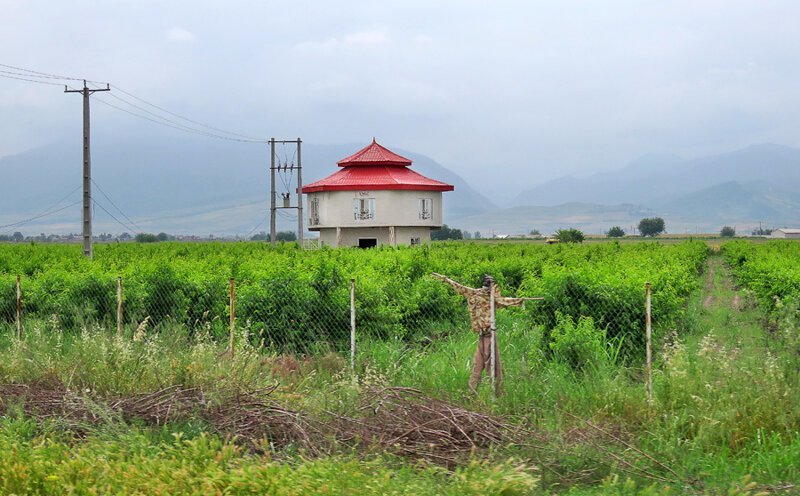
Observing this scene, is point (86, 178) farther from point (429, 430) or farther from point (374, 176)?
point (429, 430)

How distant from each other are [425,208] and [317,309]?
43.6m

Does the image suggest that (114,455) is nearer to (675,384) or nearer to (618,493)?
(618,493)

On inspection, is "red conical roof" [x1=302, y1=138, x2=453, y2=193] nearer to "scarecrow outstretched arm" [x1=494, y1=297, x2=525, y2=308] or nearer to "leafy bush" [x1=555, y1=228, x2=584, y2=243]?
"scarecrow outstretched arm" [x1=494, y1=297, x2=525, y2=308]

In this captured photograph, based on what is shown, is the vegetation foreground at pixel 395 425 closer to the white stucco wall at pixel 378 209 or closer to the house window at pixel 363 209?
the white stucco wall at pixel 378 209

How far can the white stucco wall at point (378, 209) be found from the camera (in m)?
58.2

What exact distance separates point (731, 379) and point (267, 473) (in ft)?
19.5

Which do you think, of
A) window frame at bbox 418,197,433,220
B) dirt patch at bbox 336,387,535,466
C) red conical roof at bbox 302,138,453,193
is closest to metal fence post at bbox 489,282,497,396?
dirt patch at bbox 336,387,535,466

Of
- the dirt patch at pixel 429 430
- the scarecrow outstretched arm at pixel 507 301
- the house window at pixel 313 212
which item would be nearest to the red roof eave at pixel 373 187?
the house window at pixel 313 212

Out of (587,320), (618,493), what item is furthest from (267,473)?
(587,320)

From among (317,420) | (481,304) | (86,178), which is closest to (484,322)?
(481,304)

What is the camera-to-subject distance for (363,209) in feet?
192

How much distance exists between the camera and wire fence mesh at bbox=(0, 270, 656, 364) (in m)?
15.0

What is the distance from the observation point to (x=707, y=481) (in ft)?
27.4

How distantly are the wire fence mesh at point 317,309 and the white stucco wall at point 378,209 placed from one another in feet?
123
